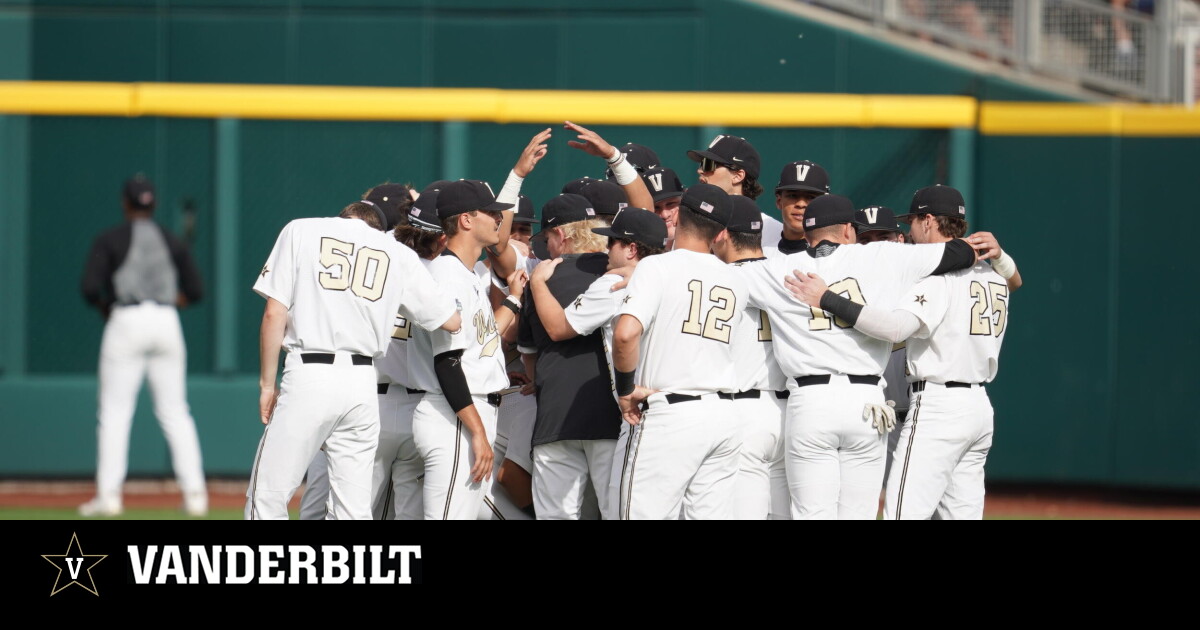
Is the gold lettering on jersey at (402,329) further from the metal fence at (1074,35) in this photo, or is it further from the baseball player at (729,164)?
the metal fence at (1074,35)

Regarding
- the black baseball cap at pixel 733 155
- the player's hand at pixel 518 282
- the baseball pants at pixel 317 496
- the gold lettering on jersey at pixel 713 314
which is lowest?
the baseball pants at pixel 317 496

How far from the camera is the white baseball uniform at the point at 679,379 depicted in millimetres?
4625

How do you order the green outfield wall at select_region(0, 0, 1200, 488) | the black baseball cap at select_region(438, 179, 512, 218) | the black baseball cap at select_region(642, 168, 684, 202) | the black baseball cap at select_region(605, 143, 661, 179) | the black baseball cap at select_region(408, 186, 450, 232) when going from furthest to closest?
1. the green outfield wall at select_region(0, 0, 1200, 488)
2. the black baseball cap at select_region(605, 143, 661, 179)
3. the black baseball cap at select_region(642, 168, 684, 202)
4. the black baseball cap at select_region(408, 186, 450, 232)
5. the black baseball cap at select_region(438, 179, 512, 218)

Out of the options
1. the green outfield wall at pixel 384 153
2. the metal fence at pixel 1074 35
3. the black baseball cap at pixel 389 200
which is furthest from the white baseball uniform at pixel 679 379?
the metal fence at pixel 1074 35

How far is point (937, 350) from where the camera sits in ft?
16.9

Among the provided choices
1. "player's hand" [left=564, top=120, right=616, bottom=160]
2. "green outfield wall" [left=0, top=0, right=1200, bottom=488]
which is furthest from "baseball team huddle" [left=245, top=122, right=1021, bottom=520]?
"green outfield wall" [left=0, top=0, right=1200, bottom=488]

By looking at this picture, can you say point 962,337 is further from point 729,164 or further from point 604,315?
point 604,315

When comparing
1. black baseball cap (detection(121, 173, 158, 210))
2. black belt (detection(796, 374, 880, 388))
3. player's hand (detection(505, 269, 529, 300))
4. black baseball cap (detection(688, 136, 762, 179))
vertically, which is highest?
black baseball cap (detection(688, 136, 762, 179))

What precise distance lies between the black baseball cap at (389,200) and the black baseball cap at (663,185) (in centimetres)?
107

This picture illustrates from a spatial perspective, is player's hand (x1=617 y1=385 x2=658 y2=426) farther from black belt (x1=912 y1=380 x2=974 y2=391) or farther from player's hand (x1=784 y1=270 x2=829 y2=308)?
black belt (x1=912 y1=380 x2=974 y2=391)

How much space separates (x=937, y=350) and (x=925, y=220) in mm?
537

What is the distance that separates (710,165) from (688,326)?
50.6 inches
